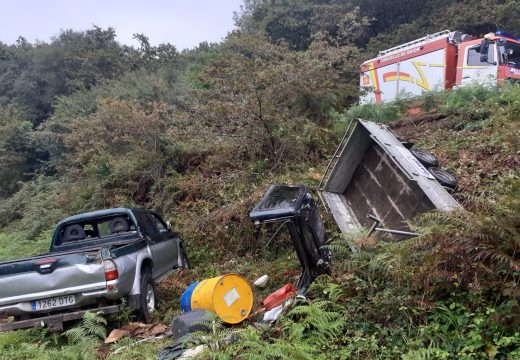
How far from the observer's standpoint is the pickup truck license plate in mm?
5516

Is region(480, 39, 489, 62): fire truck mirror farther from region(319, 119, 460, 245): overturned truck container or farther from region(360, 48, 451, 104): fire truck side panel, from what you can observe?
region(319, 119, 460, 245): overturned truck container

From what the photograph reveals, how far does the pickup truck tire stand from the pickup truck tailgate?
0.71 meters

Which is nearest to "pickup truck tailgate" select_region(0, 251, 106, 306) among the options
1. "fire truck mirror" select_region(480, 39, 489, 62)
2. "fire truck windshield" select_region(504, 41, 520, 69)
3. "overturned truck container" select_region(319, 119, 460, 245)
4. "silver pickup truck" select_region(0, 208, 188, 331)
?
"silver pickup truck" select_region(0, 208, 188, 331)

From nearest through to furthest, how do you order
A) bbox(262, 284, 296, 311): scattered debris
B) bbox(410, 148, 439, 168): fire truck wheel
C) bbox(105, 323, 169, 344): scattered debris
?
bbox(262, 284, 296, 311): scattered debris, bbox(105, 323, 169, 344): scattered debris, bbox(410, 148, 439, 168): fire truck wheel

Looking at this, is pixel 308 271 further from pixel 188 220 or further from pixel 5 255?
pixel 5 255

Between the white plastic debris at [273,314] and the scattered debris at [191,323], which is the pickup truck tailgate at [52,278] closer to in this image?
the scattered debris at [191,323]

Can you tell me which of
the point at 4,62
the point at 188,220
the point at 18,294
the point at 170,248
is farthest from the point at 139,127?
the point at 4,62

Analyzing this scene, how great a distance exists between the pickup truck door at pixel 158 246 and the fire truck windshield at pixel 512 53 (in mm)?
13460

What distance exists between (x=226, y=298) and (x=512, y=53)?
15.2 m

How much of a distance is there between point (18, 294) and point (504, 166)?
694 centimetres

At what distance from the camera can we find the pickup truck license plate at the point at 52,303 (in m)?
5.52

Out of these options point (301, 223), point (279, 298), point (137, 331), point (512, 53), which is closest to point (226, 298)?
point (279, 298)

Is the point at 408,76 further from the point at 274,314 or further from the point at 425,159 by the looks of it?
the point at 274,314

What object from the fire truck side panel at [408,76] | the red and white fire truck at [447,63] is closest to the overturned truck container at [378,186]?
the red and white fire truck at [447,63]
